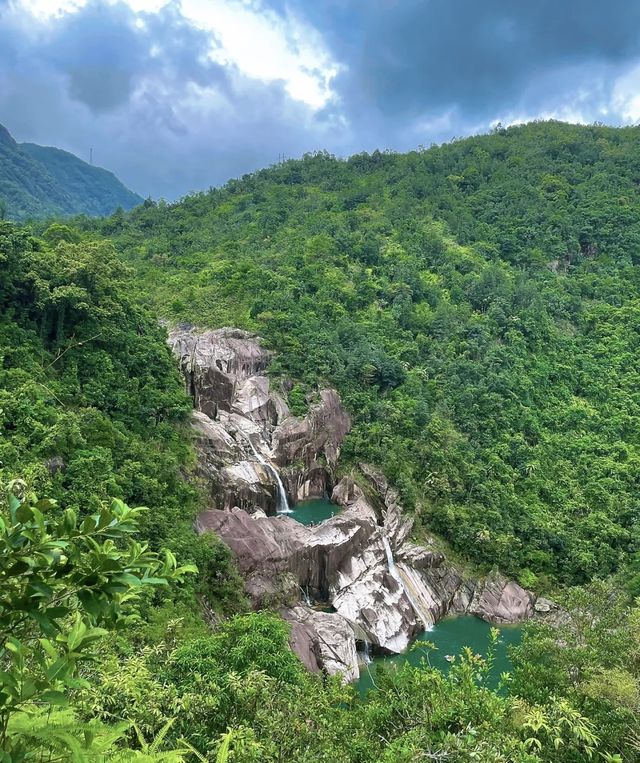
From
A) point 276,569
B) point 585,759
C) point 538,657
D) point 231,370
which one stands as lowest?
point 276,569

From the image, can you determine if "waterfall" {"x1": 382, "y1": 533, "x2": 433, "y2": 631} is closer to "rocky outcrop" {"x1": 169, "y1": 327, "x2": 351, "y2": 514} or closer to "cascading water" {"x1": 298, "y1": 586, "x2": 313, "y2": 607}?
"cascading water" {"x1": 298, "y1": 586, "x2": 313, "y2": 607}

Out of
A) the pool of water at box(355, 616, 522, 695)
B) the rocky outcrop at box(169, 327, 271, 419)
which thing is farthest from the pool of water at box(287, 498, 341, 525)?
the pool of water at box(355, 616, 522, 695)

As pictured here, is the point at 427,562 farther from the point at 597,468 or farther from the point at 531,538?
the point at 597,468

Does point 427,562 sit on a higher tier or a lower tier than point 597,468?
lower

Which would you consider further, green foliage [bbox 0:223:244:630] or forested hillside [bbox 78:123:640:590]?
forested hillside [bbox 78:123:640:590]

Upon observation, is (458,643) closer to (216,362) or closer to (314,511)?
(314,511)

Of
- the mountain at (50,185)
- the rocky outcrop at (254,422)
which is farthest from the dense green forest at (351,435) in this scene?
the mountain at (50,185)

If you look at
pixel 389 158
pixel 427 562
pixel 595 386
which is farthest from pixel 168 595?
pixel 389 158
